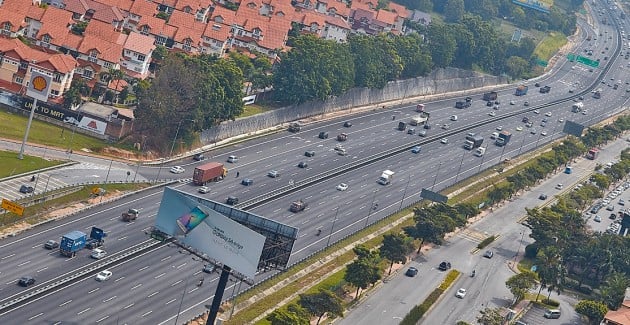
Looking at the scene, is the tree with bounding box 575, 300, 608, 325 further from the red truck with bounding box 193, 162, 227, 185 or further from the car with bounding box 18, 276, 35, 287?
the car with bounding box 18, 276, 35, 287

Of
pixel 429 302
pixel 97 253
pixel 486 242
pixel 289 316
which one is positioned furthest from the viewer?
pixel 486 242

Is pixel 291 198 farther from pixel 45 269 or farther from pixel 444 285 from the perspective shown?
pixel 45 269

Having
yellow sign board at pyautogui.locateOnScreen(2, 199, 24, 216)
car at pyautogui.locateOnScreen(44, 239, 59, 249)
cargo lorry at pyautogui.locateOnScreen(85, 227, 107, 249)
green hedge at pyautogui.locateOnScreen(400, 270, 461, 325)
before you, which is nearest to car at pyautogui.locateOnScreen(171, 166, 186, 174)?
cargo lorry at pyautogui.locateOnScreen(85, 227, 107, 249)

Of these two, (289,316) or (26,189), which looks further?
(26,189)

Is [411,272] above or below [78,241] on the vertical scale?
above

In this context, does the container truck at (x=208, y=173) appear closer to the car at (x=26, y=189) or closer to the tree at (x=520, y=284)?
the car at (x=26, y=189)

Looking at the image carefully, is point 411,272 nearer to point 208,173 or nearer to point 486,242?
point 486,242

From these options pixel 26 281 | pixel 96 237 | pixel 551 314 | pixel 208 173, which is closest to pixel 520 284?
pixel 551 314

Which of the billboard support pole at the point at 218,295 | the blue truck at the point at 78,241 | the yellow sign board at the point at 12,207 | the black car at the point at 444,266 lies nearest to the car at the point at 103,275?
the blue truck at the point at 78,241
